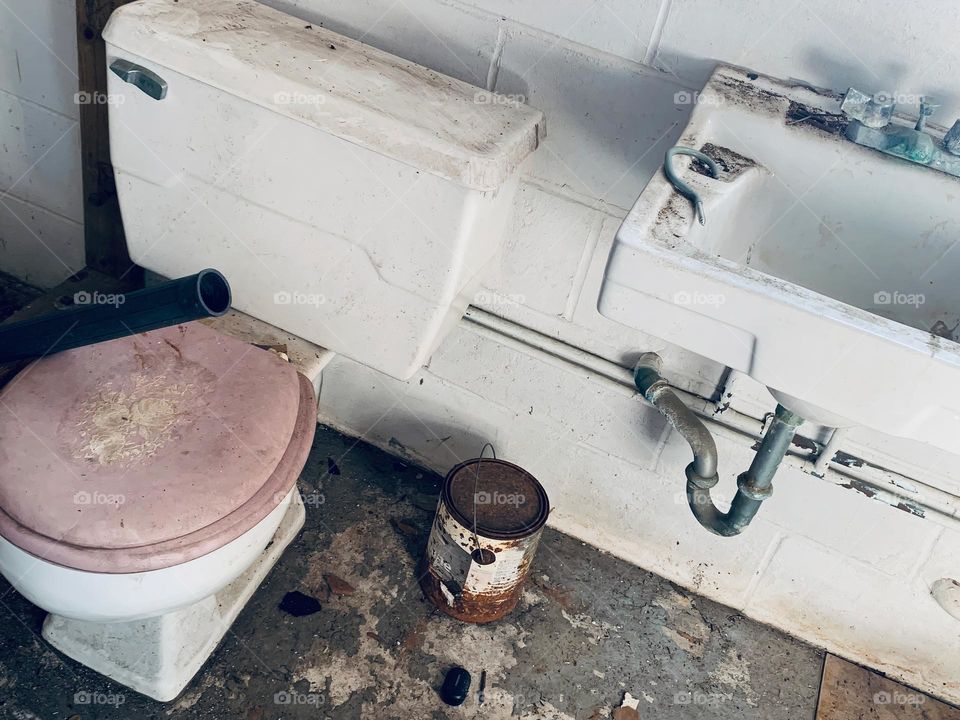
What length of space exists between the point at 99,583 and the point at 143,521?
0.36ft

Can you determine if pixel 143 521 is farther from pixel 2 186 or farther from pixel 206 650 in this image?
pixel 2 186

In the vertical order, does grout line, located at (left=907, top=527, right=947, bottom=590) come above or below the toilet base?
above

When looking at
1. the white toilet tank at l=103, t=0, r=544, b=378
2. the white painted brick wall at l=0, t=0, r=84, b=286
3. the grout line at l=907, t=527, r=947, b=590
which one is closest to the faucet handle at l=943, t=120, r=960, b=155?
the white toilet tank at l=103, t=0, r=544, b=378

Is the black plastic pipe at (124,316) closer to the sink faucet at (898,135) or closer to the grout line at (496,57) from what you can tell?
the grout line at (496,57)

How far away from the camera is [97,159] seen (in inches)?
58.4

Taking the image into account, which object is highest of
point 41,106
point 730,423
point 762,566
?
point 41,106

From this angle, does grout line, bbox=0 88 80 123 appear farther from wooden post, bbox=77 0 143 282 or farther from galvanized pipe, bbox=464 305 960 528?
galvanized pipe, bbox=464 305 960 528

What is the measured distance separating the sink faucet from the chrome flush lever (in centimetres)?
85

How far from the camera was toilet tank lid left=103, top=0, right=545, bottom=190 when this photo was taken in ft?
3.32

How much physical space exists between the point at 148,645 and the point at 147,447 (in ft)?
1.39

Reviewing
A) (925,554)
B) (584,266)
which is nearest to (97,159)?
(584,266)

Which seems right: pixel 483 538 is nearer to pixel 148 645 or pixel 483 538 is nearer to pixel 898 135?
pixel 148 645

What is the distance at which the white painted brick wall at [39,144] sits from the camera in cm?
141

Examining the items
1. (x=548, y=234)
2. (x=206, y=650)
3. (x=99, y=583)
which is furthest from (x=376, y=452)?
(x=99, y=583)
